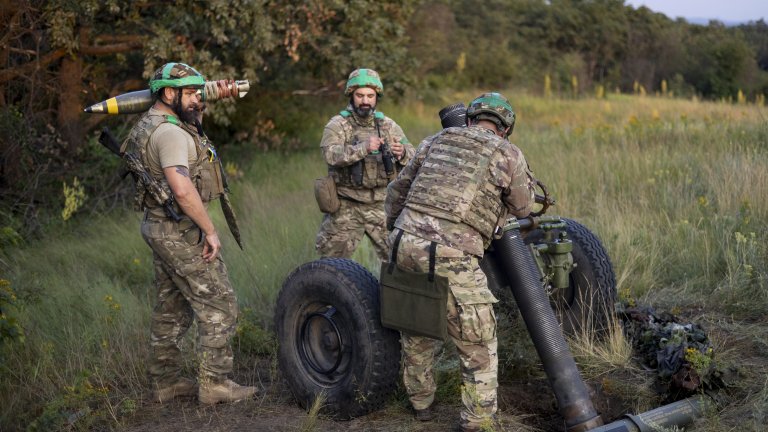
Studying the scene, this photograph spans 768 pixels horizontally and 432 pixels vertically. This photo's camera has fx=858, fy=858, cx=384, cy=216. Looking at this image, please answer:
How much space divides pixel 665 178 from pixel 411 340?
5.07 meters

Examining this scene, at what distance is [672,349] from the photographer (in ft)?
16.5

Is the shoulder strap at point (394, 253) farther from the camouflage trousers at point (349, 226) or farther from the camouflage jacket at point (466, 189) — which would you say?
the camouflage trousers at point (349, 226)

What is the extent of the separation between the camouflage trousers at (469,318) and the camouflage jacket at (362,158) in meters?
1.90

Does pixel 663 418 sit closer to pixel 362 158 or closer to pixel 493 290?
pixel 493 290

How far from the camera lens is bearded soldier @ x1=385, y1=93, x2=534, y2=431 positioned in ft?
14.5

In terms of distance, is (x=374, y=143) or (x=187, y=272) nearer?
(x=187, y=272)

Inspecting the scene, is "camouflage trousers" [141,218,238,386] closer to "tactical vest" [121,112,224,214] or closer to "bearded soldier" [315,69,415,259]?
"tactical vest" [121,112,224,214]

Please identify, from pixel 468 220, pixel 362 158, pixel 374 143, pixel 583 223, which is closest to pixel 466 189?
pixel 468 220

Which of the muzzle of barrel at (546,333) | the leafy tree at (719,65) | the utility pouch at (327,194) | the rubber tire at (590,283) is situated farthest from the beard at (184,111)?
the leafy tree at (719,65)

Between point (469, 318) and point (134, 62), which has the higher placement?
point (134, 62)

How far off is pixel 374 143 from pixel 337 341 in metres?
1.70

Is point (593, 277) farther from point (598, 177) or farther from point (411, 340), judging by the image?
point (598, 177)

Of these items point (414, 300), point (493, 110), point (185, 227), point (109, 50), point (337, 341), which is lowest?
point (337, 341)

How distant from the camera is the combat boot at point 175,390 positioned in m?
5.41
